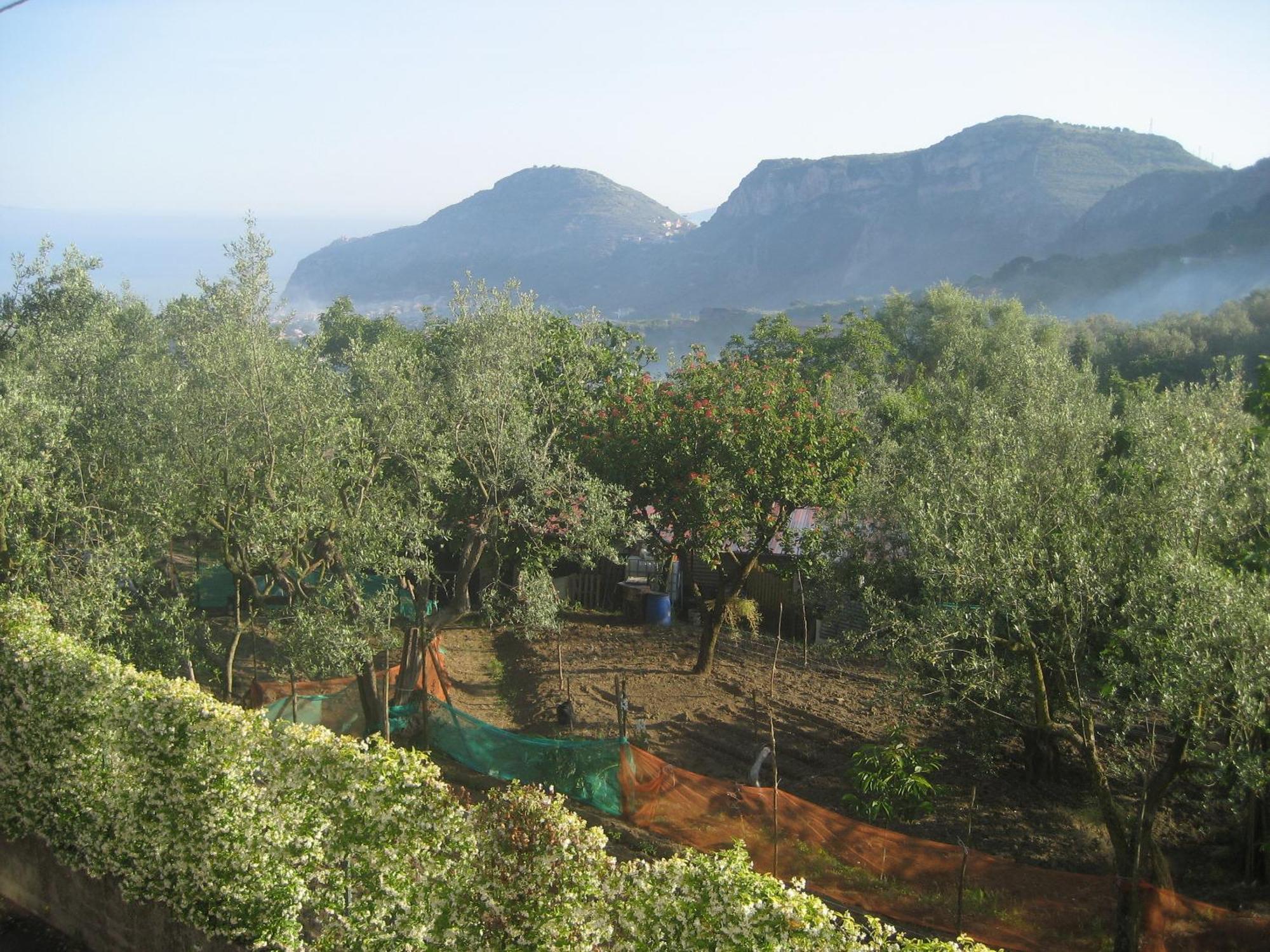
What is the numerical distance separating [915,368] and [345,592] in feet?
131

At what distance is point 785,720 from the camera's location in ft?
54.4

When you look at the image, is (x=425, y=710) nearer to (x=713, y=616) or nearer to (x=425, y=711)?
(x=425, y=711)

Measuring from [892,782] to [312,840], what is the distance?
28.2ft

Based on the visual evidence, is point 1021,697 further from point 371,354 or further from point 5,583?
point 5,583

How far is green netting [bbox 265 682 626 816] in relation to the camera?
12.7m

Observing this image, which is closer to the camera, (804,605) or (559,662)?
(559,662)

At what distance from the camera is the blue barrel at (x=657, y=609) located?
78.2ft

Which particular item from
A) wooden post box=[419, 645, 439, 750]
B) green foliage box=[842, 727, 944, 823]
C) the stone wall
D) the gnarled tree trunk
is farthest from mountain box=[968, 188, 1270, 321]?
the stone wall

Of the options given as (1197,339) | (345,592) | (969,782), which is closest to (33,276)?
(345,592)

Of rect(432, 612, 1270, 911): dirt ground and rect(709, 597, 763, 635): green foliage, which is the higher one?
rect(709, 597, 763, 635): green foliage

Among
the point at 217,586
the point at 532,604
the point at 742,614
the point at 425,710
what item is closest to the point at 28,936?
the point at 425,710

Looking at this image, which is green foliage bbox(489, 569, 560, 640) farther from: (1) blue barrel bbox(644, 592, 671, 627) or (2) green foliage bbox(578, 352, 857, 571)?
(1) blue barrel bbox(644, 592, 671, 627)

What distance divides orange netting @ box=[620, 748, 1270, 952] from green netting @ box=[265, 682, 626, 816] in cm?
53

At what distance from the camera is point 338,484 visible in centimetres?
1303
